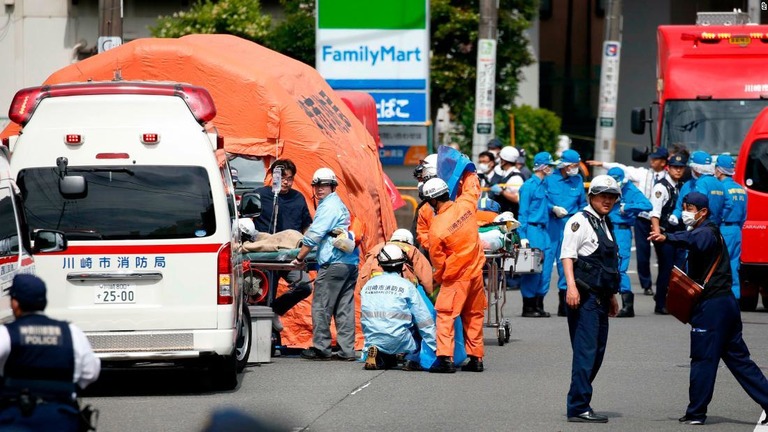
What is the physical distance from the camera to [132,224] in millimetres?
11281

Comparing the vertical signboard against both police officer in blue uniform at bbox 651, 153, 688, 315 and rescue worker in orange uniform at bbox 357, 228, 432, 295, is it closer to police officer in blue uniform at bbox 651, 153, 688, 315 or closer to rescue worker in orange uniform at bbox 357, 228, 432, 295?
police officer in blue uniform at bbox 651, 153, 688, 315

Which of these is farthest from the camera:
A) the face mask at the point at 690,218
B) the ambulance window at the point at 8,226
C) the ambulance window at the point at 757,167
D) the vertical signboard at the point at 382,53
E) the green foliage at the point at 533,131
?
the green foliage at the point at 533,131

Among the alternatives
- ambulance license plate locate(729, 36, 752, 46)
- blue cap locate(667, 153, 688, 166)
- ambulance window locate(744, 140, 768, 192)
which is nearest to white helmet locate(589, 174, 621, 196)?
blue cap locate(667, 153, 688, 166)

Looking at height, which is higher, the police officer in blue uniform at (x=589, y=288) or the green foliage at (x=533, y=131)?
the green foliage at (x=533, y=131)

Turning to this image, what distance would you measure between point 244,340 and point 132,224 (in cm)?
217

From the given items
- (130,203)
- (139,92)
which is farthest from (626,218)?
(130,203)

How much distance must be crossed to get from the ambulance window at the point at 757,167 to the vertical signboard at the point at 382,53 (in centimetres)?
750

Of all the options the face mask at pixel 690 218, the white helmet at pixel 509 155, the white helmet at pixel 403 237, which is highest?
the white helmet at pixel 509 155

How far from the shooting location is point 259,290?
47.0ft

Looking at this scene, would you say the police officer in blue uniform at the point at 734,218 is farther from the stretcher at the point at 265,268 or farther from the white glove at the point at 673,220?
the stretcher at the point at 265,268

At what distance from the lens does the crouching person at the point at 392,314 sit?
42.1 feet

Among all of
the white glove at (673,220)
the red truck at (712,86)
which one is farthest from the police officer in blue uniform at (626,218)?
the red truck at (712,86)

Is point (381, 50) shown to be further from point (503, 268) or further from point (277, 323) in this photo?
point (277, 323)

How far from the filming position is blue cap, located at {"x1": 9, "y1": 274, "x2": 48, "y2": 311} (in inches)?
267
